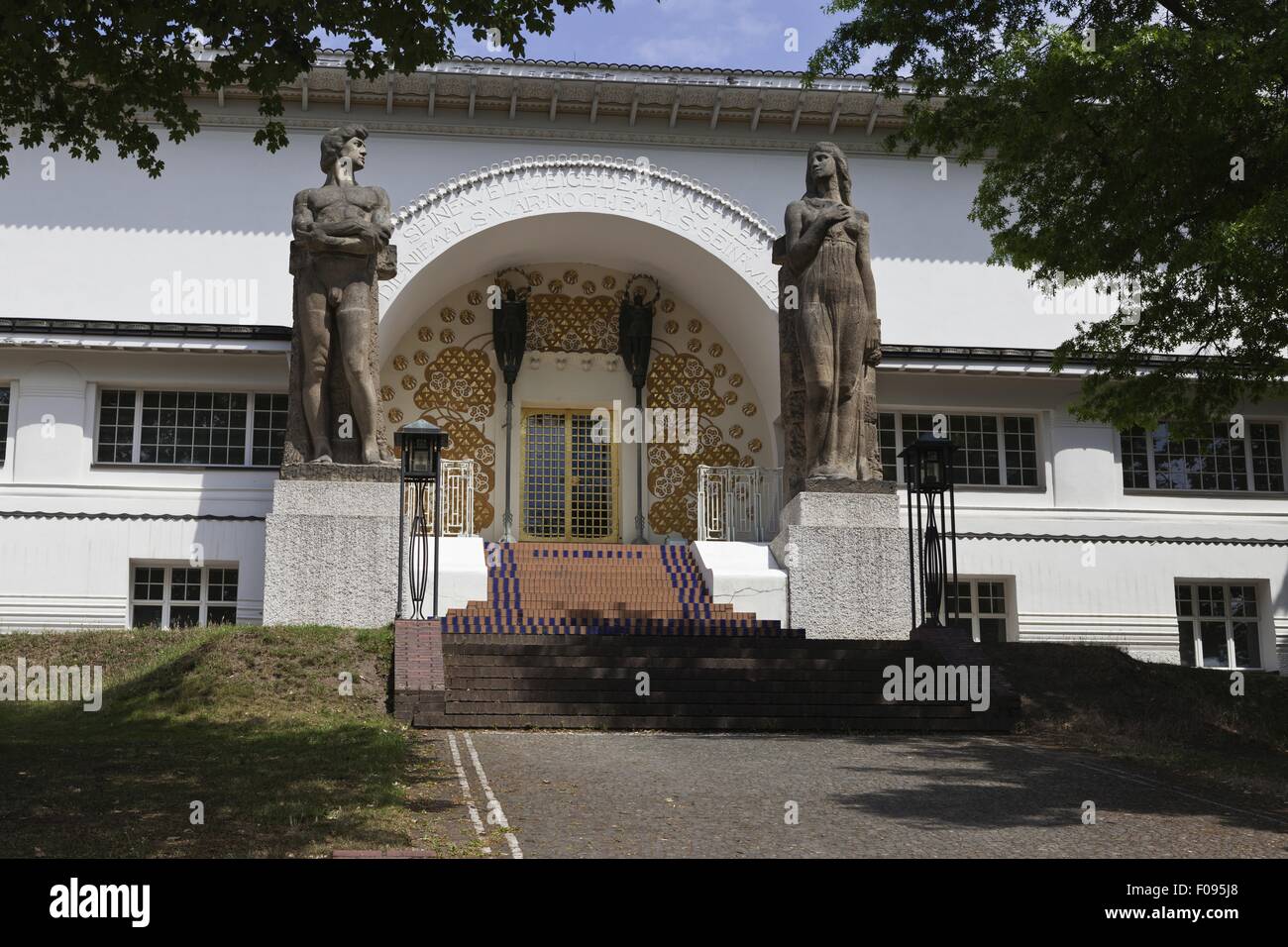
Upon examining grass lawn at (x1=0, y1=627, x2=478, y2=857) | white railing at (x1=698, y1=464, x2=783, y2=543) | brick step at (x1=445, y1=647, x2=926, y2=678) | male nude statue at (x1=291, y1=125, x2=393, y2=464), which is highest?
male nude statue at (x1=291, y1=125, x2=393, y2=464)

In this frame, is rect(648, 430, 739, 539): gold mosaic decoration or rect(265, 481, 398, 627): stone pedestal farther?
rect(648, 430, 739, 539): gold mosaic decoration

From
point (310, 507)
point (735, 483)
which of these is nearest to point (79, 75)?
point (310, 507)

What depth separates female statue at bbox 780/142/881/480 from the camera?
16000mm

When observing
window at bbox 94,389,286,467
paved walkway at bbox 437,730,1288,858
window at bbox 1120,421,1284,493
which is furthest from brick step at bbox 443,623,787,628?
window at bbox 1120,421,1284,493

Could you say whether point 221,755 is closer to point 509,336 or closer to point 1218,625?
point 509,336

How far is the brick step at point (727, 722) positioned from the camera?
11.4 meters

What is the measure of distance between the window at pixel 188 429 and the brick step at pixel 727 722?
971 centimetres

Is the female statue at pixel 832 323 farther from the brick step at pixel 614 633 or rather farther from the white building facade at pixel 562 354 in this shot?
the white building facade at pixel 562 354

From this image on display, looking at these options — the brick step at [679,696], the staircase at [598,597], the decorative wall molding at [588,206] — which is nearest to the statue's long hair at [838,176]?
the decorative wall molding at [588,206]

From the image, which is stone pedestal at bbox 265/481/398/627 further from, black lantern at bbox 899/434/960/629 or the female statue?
black lantern at bbox 899/434/960/629

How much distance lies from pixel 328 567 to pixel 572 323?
8.39 m

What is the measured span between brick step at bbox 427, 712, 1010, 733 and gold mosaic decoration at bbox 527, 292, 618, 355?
11308mm

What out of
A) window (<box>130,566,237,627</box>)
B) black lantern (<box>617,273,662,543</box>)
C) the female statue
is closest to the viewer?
the female statue

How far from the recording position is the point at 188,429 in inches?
784
